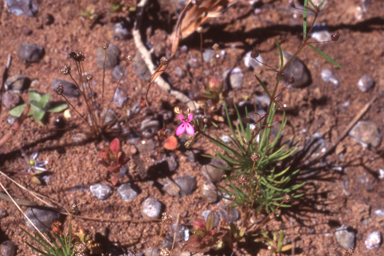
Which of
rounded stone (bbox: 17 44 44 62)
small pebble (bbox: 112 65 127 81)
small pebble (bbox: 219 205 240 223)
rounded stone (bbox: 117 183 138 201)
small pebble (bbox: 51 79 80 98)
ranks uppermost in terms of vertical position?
rounded stone (bbox: 17 44 44 62)

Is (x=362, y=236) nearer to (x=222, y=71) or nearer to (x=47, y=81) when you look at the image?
(x=222, y=71)

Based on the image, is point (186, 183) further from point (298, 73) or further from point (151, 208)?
point (298, 73)

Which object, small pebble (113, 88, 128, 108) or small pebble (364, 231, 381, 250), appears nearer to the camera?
small pebble (364, 231, 381, 250)

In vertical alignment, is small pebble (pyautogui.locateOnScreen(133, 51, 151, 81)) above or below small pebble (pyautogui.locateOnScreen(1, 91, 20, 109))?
below

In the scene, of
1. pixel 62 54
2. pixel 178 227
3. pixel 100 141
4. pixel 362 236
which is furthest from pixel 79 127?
pixel 362 236

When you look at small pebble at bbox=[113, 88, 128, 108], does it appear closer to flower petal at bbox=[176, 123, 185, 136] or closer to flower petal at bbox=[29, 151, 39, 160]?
flower petal at bbox=[29, 151, 39, 160]

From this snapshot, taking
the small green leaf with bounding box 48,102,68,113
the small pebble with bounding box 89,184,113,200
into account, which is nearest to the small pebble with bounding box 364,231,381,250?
the small pebble with bounding box 89,184,113,200
